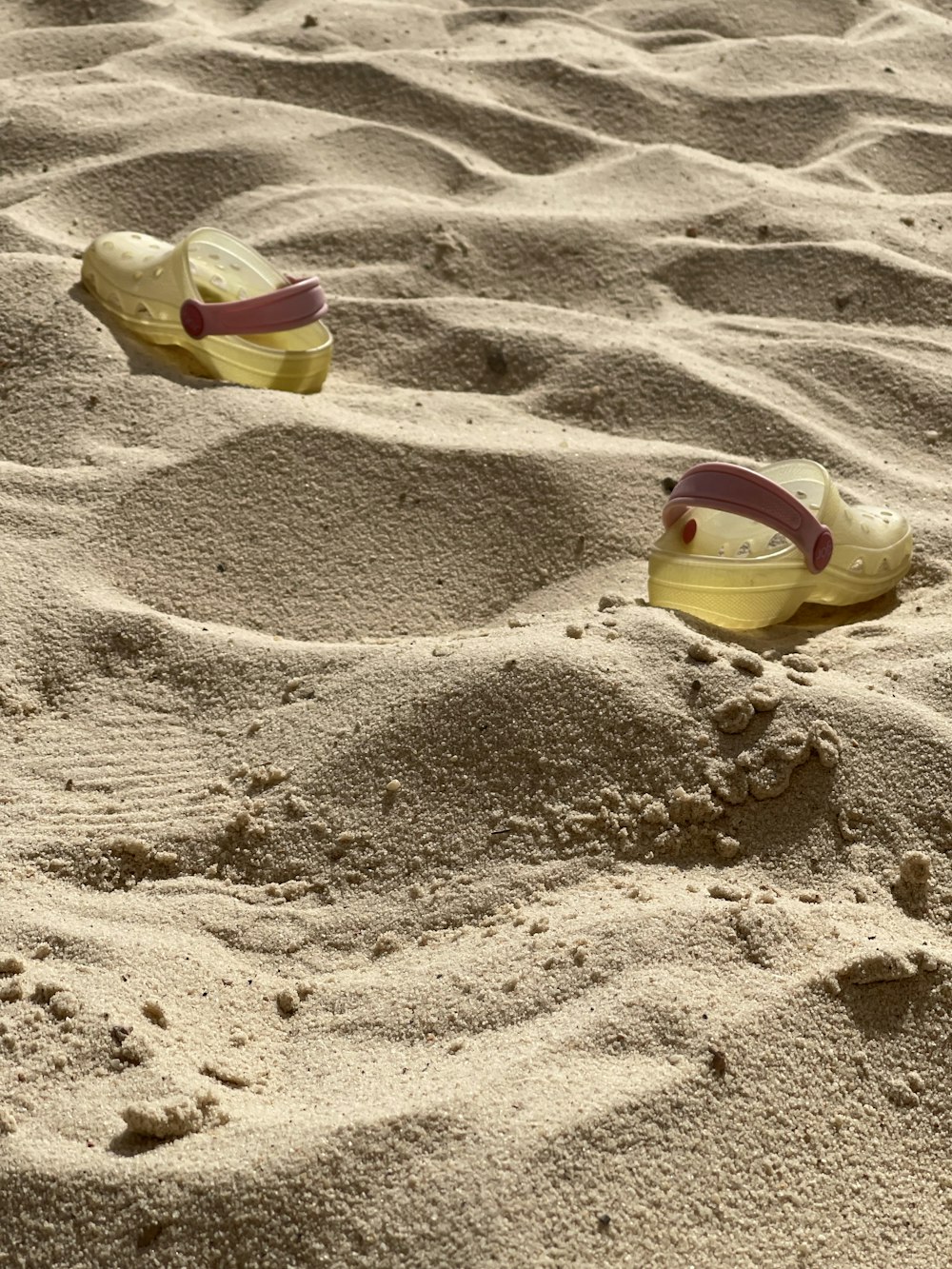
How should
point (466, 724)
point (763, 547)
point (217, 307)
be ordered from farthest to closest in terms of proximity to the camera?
point (217, 307) → point (763, 547) → point (466, 724)

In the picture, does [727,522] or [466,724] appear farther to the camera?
[727,522]

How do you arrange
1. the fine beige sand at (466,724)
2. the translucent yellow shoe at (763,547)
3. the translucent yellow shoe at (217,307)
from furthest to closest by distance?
the translucent yellow shoe at (217,307) → the translucent yellow shoe at (763,547) → the fine beige sand at (466,724)

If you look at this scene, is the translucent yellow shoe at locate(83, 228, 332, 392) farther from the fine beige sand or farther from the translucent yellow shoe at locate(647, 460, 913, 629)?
the translucent yellow shoe at locate(647, 460, 913, 629)

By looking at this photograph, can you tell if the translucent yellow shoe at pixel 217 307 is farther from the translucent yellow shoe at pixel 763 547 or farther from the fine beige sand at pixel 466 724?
the translucent yellow shoe at pixel 763 547

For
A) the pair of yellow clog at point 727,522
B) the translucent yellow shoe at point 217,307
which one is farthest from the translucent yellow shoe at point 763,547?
the translucent yellow shoe at point 217,307

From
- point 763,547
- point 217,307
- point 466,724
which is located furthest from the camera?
point 217,307

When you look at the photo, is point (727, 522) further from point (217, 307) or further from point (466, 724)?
point (217, 307)

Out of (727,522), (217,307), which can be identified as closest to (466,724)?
(727,522)
